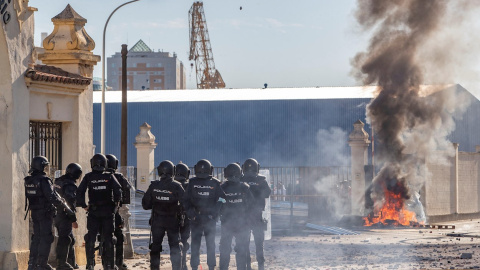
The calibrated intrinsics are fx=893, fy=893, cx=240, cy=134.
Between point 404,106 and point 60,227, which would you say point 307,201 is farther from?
point 60,227

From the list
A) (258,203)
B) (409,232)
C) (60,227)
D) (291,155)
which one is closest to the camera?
(60,227)

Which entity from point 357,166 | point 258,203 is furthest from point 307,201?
point 258,203

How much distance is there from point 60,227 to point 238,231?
282cm

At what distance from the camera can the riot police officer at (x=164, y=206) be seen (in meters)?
13.6

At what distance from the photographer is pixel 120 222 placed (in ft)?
47.1

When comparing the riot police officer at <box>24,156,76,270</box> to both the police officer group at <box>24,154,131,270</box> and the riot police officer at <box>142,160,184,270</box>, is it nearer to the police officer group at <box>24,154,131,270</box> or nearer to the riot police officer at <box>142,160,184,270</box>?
the police officer group at <box>24,154,131,270</box>

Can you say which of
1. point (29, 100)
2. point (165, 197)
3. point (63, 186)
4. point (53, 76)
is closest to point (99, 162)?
point (63, 186)

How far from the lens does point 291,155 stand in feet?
175

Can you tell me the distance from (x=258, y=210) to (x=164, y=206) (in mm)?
2013

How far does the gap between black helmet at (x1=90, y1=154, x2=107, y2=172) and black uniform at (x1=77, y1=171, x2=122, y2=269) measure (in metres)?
0.07

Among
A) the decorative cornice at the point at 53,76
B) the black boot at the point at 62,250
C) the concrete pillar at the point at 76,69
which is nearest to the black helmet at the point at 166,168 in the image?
the black boot at the point at 62,250

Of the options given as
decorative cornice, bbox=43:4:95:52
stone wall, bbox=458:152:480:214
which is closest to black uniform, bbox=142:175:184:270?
decorative cornice, bbox=43:4:95:52

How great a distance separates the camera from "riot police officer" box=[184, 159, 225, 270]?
13.9 m

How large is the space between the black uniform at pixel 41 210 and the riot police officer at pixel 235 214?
7.94 ft
